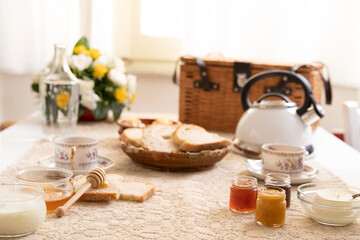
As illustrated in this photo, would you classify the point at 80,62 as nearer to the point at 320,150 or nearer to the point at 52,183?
the point at 320,150

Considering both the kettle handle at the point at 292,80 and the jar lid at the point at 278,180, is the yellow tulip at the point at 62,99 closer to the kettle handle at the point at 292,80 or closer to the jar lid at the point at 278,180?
the kettle handle at the point at 292,80

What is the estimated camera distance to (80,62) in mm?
2143

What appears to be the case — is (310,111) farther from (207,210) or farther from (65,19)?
(65,19)

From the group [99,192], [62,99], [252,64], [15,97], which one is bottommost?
[15,97]

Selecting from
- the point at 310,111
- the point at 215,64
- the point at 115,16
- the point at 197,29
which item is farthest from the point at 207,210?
the point at 115,16

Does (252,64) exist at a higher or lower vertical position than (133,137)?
higher

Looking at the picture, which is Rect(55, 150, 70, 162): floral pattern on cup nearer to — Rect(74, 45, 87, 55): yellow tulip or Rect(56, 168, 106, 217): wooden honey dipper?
Rect(56, 168, 106, 217): wooden honey dipper

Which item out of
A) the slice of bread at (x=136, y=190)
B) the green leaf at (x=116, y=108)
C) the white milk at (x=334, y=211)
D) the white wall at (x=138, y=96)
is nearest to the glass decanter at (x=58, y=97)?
the green leaf at (x=116, y=108)

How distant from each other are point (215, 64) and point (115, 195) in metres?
1.13

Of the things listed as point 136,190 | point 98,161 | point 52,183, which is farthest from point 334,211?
point 98,161

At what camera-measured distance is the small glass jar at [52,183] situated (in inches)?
41.8

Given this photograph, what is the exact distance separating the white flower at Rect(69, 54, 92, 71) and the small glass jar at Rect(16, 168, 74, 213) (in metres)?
1.05

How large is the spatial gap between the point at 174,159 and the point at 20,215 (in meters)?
0.55

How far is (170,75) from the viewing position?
3.14m
